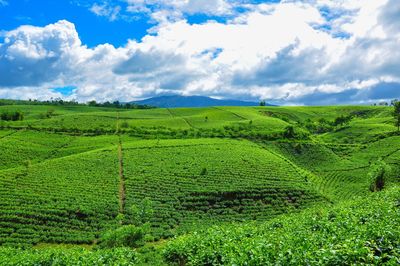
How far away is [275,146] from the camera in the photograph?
385ft

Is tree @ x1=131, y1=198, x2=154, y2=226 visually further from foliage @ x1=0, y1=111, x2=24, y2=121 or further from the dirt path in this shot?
foliage @ x1=0, y1=111, x2=24, y2=121

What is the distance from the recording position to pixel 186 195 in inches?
2827

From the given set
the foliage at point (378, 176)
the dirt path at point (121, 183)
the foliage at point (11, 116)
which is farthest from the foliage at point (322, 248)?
the foliage at point (11, 116)

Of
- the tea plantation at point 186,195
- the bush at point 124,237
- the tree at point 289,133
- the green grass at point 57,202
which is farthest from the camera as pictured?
the tree at point 289,133

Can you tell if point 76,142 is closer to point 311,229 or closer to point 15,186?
point 15,186

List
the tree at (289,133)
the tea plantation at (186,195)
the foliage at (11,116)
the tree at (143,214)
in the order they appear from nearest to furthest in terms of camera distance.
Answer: the tea plantation at (186,195) → the tree at (143,214) → the tree at (289,133) → the foliage at (11,116)

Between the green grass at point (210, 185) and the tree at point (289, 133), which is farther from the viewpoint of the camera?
the tree at point (289, 133)

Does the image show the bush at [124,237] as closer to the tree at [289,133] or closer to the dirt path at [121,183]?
the dirt path at [121,183]

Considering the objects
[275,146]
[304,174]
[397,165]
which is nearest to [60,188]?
[304,174]

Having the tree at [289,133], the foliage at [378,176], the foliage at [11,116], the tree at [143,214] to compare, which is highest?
the foliage at [11,116]

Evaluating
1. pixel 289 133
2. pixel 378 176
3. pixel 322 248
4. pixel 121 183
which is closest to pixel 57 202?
pixel 121 183

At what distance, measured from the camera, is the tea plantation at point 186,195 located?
2167cm

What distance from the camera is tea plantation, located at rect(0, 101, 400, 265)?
21672 mm

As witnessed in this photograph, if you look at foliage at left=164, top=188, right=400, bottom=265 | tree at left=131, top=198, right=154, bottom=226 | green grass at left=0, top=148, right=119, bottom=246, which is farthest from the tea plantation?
tree at left=131, top=198, right=154, bottom=226
